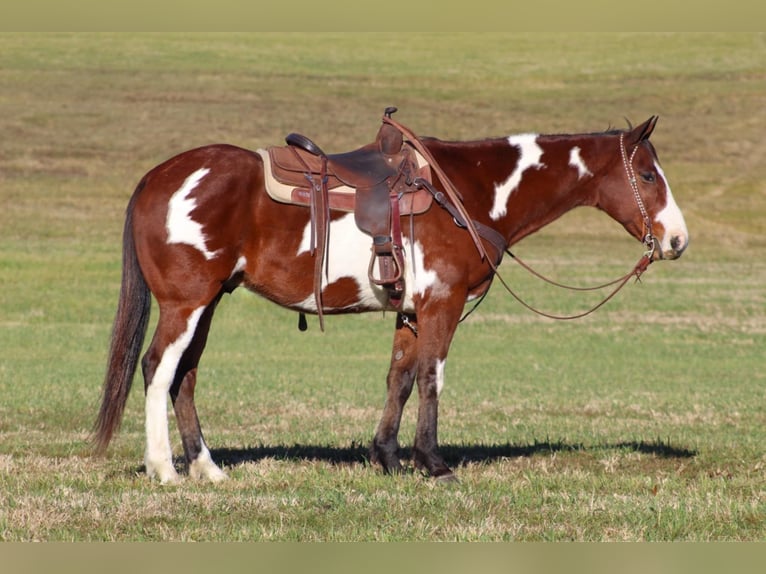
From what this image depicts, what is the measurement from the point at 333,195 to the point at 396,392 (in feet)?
5.20

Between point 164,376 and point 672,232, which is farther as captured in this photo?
point 672,232

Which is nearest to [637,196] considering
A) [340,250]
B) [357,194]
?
[357,194]

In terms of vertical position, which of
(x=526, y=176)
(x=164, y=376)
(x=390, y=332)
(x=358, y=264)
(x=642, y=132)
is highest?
(x=642, y=132)

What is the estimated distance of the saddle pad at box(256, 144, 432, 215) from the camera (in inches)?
333

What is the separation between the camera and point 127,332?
8.70 m

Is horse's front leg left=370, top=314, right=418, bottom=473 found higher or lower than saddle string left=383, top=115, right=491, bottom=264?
lower

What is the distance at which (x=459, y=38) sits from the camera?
66.4 m

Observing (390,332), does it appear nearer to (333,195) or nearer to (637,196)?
(637,196)

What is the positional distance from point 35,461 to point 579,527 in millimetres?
4411

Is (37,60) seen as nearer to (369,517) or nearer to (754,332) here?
(754,332)

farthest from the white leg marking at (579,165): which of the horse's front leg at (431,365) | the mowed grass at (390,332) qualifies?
the mowed grass at (390,332)

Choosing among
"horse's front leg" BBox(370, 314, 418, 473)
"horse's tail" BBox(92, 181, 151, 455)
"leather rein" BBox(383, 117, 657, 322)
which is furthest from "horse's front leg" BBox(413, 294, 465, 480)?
"horse's tail" BBox(92, 181, 151, 455)

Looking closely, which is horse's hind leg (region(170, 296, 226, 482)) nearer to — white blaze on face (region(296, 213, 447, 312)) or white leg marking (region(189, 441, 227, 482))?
white leg marking (region(189, 441, 227, 482))

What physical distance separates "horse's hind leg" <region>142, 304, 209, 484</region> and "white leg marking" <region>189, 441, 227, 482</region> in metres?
0.17
